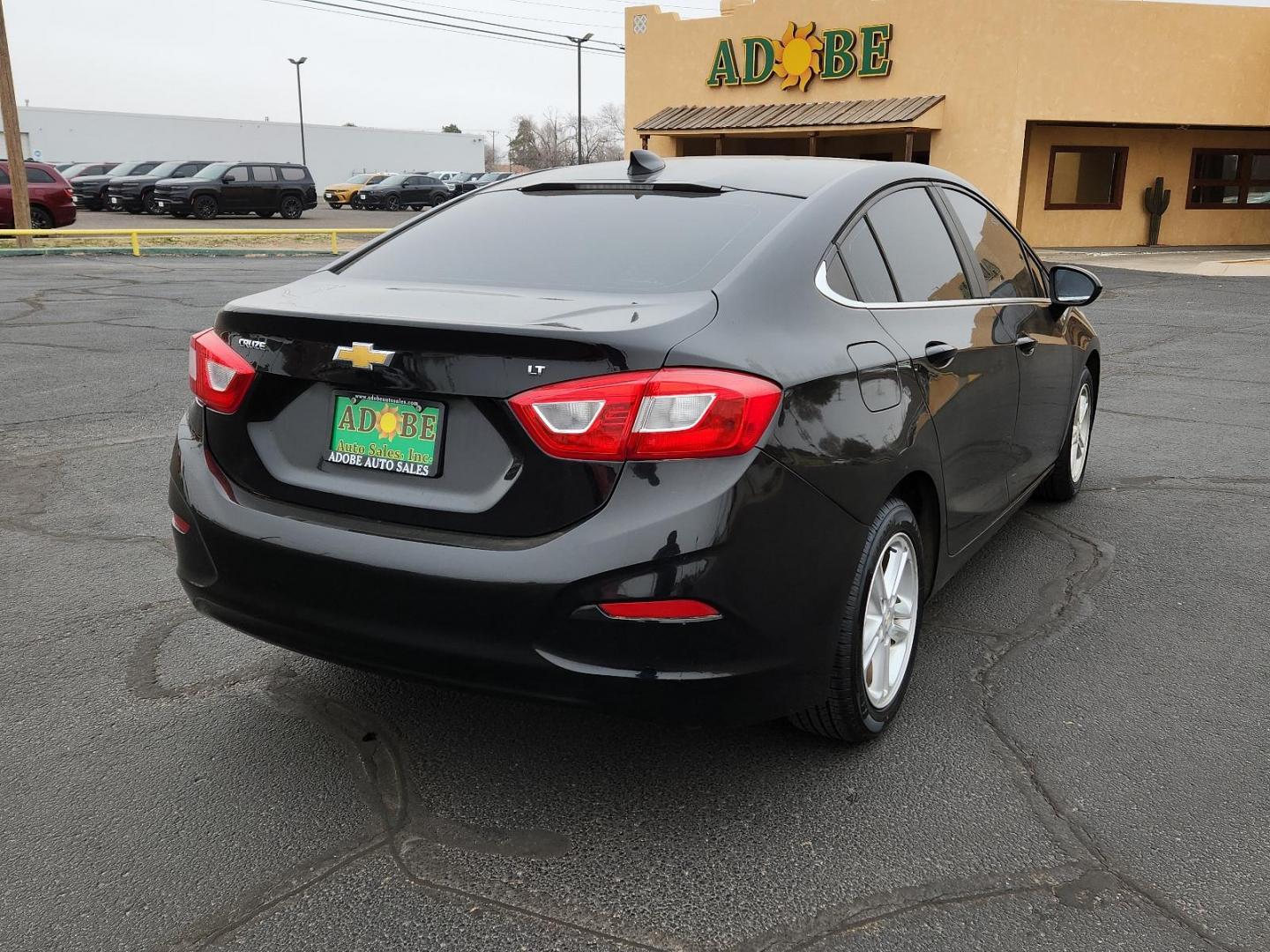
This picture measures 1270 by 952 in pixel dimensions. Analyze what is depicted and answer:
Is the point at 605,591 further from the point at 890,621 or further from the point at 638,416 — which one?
the point at 890,621

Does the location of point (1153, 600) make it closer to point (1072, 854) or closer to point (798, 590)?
point (1072, 854)

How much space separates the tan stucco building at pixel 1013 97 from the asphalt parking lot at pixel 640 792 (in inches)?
847

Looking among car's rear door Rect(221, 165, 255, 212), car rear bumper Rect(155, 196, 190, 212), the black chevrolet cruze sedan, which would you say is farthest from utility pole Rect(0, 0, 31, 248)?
the black chevrolet cruze sedan

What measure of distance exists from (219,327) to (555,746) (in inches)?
57.7

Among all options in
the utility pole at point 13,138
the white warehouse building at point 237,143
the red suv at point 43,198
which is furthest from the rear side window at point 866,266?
the white warehouse building at point 237,143

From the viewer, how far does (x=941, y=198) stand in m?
3.98

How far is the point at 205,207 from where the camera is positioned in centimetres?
3469

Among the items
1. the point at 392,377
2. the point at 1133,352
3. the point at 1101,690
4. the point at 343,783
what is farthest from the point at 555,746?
the point at 1133,352

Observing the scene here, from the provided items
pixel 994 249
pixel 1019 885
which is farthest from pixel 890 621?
pixel 994 249

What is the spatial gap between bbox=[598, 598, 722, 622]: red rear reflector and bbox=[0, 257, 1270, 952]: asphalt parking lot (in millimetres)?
629

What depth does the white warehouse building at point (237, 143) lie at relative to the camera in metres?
57.6

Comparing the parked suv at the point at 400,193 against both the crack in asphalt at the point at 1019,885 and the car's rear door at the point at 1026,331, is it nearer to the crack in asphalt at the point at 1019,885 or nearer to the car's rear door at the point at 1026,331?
the car's rear door at the point at 1026,331

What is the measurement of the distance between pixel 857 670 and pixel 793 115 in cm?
2457

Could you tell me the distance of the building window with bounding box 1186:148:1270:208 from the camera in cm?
2684
